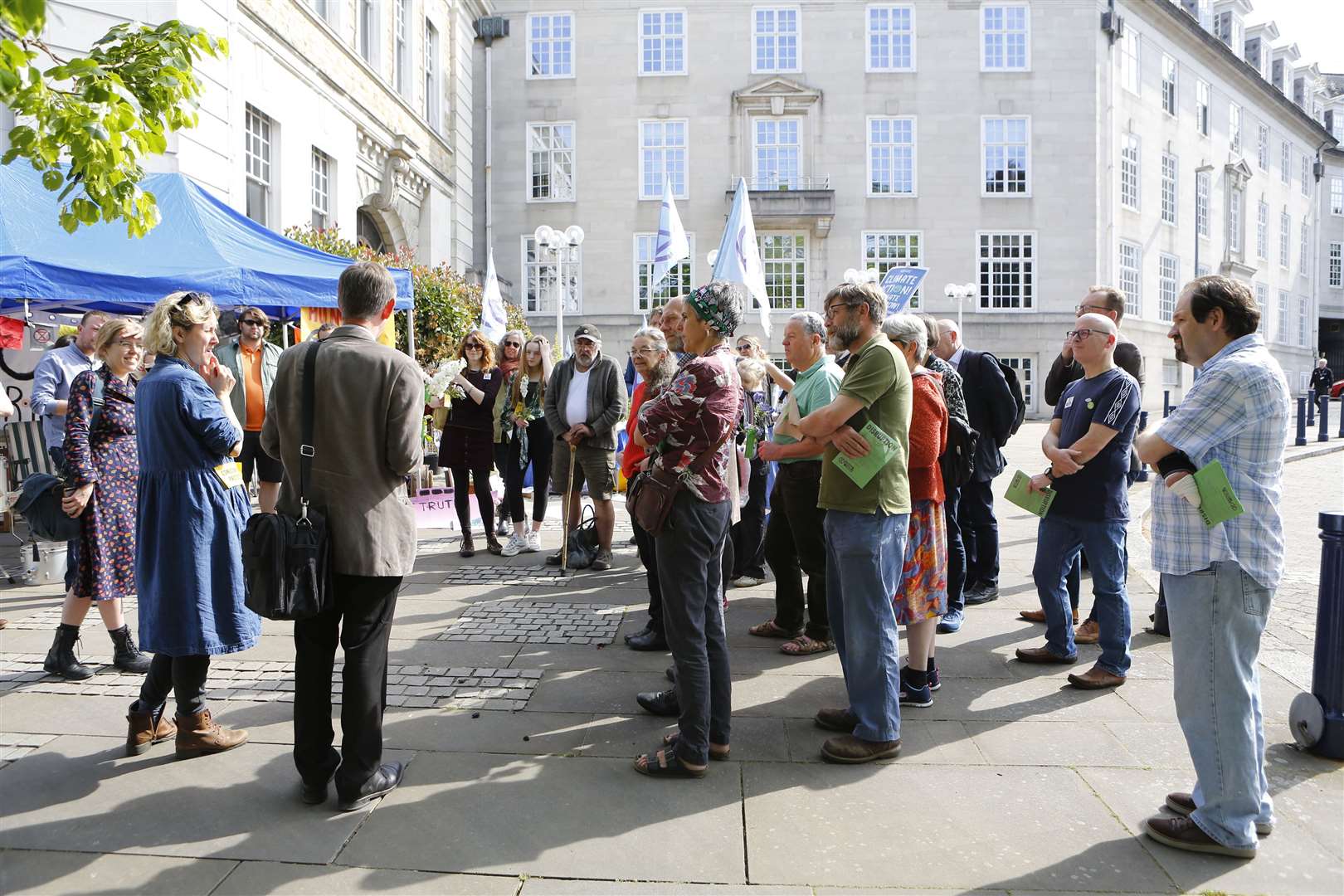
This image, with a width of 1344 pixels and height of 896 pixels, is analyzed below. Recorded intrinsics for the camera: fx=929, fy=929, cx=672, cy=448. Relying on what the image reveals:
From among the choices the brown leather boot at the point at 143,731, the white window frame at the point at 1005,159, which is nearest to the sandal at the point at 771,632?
the brown leather boot at the point at 143,731

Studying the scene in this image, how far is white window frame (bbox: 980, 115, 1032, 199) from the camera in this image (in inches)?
1195

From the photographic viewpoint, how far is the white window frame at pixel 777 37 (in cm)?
3025

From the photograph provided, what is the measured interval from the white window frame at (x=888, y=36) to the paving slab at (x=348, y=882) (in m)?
31.3

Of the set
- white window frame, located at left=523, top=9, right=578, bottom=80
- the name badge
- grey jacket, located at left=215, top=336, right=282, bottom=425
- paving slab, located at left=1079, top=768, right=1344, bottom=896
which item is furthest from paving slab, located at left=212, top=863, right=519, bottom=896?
white window frame, located at left=523, top=9, right=578, bottom=80

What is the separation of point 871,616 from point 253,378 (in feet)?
18.0

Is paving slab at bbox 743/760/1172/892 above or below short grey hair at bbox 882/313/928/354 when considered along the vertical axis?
below

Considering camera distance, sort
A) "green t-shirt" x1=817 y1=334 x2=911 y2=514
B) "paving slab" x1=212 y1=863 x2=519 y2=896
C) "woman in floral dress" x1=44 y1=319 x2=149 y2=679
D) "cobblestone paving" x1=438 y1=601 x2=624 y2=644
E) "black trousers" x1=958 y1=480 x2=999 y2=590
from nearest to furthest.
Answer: "paving slab" x1=212 y1=863 x2=519 y2=896
"green t-shirt" x1=817 y1=334 x2=911 y2=514
"woman in floral dress" x1=44 y1=319 x2=149 y2=679
"cobblestone paving" x1=438 y1=601 x2=624 y2=644
"black trousers" x1=958 y1=480 x2=999 y2=590

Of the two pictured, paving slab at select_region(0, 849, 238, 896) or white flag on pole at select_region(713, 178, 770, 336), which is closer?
paving slab at select_region(0, 849, 238, 896)

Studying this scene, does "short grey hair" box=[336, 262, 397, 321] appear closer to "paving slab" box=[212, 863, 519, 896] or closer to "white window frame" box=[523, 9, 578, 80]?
"paving slab" box=[212, 863, 519, 896]

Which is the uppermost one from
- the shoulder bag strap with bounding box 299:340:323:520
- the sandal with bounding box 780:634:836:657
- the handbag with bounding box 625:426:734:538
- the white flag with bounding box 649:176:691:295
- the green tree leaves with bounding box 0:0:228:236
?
the white flag with bounding box 649:176:691:295

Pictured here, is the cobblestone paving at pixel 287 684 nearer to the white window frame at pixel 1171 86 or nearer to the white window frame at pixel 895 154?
the white window frame at pixel 895 154

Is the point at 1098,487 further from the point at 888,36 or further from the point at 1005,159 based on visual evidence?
the point at 888,36

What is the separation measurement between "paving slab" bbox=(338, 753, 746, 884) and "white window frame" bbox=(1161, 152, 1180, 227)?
38127 millimetres

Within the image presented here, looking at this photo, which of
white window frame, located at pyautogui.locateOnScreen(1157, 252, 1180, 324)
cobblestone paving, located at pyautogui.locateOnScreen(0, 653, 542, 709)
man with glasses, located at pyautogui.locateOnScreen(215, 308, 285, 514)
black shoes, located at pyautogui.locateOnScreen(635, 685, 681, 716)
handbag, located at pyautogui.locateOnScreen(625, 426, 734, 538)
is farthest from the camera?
white window frame, located at pyautogui.locateOnScreen(1157, 252, 1180, 324)
